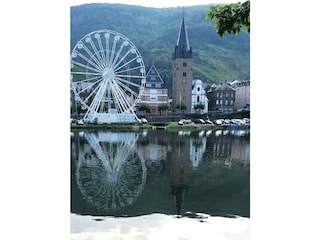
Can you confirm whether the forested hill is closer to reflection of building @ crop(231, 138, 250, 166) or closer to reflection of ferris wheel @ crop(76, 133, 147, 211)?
reflection of building @ crop(231, 138, 250, 166)

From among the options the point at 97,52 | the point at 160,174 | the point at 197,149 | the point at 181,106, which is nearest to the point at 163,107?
the point at 181,106

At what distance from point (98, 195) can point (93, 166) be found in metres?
0.18

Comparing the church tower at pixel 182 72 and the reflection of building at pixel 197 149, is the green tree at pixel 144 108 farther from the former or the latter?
the reflection of building at pixel 197 149

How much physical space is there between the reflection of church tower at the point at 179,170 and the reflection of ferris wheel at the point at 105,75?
0.39 metres

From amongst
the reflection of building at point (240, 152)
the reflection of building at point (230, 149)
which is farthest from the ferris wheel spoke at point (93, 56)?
the reflection of building at point (240, 152)

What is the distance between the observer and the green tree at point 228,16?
1.79 m

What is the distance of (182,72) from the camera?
2652mm

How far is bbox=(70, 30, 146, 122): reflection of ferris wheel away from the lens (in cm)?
263

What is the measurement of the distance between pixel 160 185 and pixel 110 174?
32 cm

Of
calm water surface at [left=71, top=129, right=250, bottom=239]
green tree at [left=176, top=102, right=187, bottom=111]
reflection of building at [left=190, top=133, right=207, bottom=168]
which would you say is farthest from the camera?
green tree at [left=176, top=102, right=187, bottom=111]

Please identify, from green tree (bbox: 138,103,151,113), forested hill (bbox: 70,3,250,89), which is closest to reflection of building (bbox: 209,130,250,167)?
forested hill (bbox: 70,3,250,89)

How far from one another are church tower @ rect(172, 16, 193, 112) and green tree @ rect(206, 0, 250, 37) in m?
0.64
